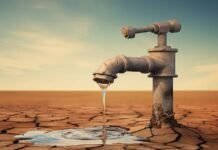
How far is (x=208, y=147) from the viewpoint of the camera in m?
3.02

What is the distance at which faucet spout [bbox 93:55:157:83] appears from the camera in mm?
3184

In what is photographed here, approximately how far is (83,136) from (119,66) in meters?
0.67

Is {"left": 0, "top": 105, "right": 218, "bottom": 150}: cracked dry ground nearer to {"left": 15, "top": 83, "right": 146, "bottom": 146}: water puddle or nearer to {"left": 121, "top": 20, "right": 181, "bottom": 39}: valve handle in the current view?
{"left": 15, "top": 83, "right": 146, "bottom": 146}: water puddle

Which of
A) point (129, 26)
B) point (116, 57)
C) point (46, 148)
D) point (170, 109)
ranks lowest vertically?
point (46, 148)

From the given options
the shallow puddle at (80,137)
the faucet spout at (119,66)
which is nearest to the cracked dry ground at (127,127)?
the shallow puddle at (80,137)

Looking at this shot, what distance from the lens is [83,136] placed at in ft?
11.0

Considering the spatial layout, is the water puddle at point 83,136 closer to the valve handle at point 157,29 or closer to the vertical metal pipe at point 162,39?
the valve handle at point 157,29

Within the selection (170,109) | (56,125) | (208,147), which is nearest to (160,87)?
(170,109)

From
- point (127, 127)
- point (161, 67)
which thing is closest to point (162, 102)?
point (161, 67)

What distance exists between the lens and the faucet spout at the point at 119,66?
10.4ft

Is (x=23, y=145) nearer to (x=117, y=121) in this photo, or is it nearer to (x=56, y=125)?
(x=56, y=125)

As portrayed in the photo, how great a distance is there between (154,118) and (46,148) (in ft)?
4.09

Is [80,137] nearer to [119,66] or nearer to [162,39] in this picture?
[119,66]

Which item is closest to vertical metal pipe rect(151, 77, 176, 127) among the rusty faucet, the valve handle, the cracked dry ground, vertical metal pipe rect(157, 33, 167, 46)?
the rusty faucet
